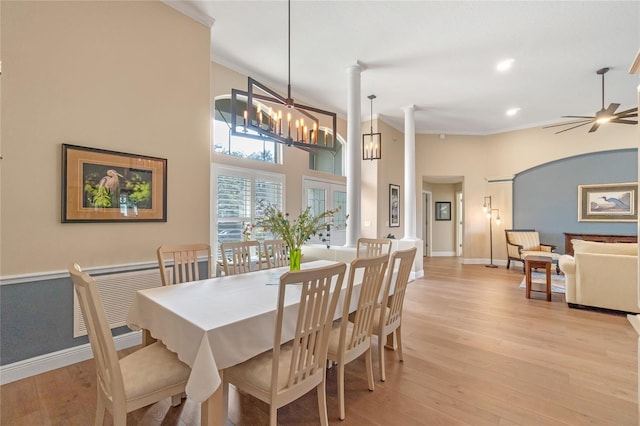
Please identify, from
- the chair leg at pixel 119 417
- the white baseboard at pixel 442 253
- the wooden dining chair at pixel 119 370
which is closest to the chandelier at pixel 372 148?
the wooden dining chair at pixel 119 370

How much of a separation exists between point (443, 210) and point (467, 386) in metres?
8.34

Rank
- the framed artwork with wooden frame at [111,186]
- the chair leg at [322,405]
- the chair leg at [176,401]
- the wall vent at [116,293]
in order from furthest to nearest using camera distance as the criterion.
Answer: the wall vent at [116,293] → the framed artwork with wooden frame at [111,186] → the chair leg at [176,401] → the chair leg at [322,405]

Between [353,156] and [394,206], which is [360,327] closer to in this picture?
[353,156]

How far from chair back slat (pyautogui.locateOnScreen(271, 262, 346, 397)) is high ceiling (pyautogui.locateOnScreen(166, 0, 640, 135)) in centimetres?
310

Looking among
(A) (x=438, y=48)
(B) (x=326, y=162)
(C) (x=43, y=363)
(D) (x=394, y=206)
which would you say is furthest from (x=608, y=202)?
(C) (x=43, y=363)

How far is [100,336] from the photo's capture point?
4.47ft

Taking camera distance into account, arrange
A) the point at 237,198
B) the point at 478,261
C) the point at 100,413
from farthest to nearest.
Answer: the point at 478,261 < the point at 237,198 < the point at 100,413

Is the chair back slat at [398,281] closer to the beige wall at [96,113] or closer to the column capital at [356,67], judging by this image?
the beige wall at [96,113]

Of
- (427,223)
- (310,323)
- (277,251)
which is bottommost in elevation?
(310,323)

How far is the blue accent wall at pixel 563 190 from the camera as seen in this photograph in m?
6.53

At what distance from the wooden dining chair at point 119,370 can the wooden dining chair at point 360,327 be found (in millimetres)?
931

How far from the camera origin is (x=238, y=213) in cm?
454

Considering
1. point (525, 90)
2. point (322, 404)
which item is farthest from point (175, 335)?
point (525, 90)

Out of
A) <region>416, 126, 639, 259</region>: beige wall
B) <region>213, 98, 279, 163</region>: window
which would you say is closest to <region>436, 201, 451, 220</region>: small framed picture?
<region>416, 126, 639, 259</region>: beige wall
